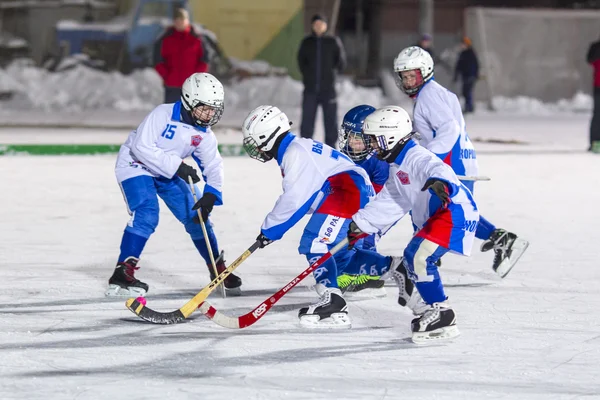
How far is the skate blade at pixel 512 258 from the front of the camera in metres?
6.04

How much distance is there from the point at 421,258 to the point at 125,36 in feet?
50.7

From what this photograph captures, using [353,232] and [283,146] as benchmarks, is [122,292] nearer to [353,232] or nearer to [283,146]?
[283,146]

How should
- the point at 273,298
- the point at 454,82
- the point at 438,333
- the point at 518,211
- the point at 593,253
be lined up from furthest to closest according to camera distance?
1. the point at 454,82
2. the point at 518,211
3. the point at 593,253
4. the point at 273,298
5. the point at 438,333

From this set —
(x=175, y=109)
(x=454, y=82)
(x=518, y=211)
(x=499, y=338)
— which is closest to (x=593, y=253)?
(x=518, y=211)

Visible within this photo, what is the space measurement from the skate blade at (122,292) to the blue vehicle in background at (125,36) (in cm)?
1389

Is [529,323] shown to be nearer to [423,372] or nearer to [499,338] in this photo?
[499,338]

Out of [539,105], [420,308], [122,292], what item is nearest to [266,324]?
[420,308]

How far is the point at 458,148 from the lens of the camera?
631 cm

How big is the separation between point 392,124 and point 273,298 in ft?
2.96

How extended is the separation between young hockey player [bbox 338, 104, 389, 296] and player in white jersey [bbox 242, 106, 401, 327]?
435 millimetres

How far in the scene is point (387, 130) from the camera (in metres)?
4.88

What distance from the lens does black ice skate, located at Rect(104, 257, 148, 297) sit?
5.60 meters

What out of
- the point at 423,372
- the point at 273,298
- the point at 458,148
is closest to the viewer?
the point at 423,372

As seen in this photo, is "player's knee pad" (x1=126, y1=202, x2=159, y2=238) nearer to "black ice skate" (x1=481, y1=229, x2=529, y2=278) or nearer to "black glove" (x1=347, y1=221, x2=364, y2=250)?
"black glove" (x1=347, y1=221, x2=364, y2=250)
